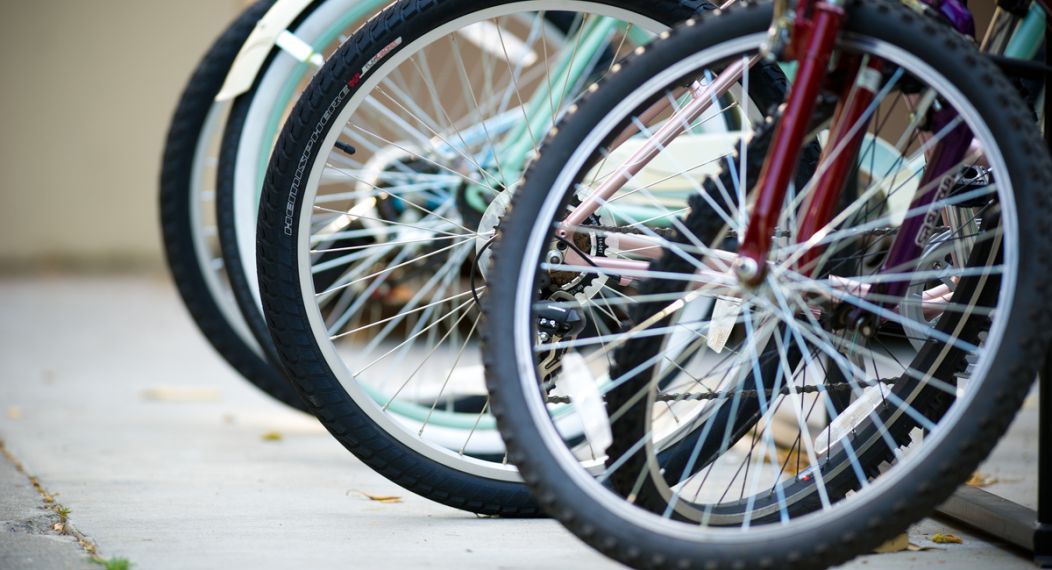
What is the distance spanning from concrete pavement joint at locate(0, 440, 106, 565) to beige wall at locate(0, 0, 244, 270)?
20.5 feet

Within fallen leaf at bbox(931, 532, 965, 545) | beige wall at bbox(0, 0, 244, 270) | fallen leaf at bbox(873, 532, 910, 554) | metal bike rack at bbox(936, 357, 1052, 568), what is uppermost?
beige wall at bbox(0, 0, 244, 270)

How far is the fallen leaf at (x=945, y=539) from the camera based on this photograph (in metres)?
2.12

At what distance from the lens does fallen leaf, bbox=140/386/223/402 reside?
3941mm

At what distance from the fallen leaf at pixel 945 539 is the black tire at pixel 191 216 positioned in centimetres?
160

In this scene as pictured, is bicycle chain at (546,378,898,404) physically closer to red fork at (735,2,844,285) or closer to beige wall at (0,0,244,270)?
red fork at (735,2,844,285)

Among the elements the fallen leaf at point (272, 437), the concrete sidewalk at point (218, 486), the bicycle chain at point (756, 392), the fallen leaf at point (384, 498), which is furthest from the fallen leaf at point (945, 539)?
the fallen leaf at point (272, 437)

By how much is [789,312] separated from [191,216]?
1.95 m

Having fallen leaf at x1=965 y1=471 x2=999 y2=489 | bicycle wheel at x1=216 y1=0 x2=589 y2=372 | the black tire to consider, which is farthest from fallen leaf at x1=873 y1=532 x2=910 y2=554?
the black tire

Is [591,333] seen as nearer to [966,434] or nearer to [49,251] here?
[966,434]

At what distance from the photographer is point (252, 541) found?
2.07m

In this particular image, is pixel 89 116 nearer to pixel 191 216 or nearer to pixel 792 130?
pixel 191 216

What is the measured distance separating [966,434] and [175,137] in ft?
7.39

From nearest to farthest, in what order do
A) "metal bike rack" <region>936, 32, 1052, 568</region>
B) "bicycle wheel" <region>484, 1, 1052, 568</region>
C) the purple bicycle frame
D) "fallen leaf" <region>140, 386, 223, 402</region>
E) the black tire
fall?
"bicycle wheel" <region>484, 1, 1052, 568</region> < the purple bicycle frame < "metal bike rack" <region>936, 32, 1052, 568</region> < the black tire < "fallen leaf" <region>140, 386, 223, 402</region>

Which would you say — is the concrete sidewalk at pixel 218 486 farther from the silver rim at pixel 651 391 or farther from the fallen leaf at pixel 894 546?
the silver rim at pixel 651 391
